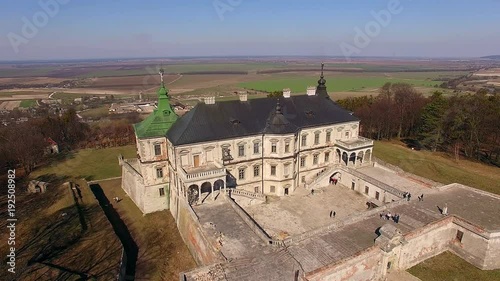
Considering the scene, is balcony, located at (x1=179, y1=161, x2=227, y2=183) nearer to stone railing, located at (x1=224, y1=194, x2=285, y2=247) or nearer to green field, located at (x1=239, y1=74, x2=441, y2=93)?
stone railing, located at (x1=224, y1=194, x2=285, y2=247)

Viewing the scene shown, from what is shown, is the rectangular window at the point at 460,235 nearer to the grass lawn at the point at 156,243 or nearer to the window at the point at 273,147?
the window at the point at 273,147

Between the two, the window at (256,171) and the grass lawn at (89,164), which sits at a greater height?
the window at (256,171)

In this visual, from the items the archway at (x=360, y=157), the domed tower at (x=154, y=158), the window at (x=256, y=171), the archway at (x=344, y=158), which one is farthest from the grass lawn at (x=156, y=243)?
the archway at (x=360, y=157)

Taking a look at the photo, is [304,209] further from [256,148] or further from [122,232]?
[122,232]

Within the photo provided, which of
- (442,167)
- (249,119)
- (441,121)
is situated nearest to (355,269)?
(249,119)

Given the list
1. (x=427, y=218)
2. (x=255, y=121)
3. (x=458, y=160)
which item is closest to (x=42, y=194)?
(x=255, y=121)

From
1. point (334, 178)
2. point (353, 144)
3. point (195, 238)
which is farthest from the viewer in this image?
point (334, 178)
